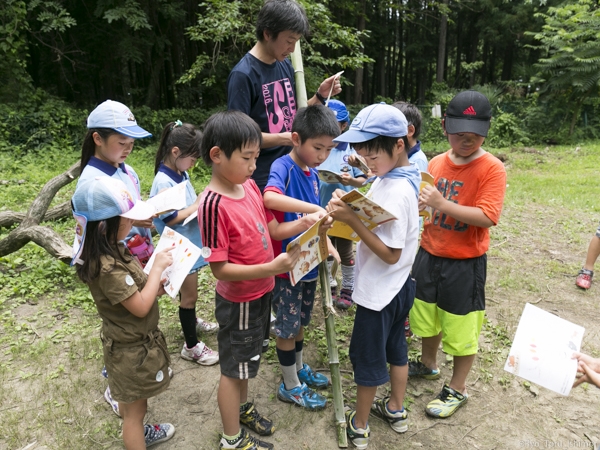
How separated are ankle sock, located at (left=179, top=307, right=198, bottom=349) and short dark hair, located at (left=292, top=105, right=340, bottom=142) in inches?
57.9

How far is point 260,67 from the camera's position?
2.48 m

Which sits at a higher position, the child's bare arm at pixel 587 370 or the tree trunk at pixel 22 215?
the child's bare arm at pixel 587 370

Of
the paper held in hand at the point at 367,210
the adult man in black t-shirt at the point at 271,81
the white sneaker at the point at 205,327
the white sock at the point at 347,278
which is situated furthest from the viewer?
the white sock at the point at 347,278

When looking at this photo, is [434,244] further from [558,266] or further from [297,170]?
[558,266]

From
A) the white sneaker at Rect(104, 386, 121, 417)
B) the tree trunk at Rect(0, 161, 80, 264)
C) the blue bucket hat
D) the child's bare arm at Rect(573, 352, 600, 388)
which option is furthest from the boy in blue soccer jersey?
the tree trunk at Rect(0, 161, 80, 264)

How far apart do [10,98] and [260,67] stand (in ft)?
36.0

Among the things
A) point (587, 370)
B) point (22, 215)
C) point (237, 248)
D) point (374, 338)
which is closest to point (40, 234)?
point (22, 215)

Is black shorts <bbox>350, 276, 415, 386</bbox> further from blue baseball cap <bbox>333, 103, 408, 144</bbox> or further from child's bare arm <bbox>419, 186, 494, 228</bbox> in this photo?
blue baseball cap <bbox>333, 103, 408, 144</bbox>

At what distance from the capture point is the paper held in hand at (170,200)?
7.43 ft

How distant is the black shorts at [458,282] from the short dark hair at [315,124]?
3.41 feet

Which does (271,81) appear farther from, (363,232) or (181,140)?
(363,232)

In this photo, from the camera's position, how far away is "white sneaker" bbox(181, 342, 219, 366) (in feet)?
9.64

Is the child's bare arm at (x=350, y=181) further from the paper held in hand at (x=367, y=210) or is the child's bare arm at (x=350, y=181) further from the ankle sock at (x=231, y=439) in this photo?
the ankle sock at (x=231, y=439)

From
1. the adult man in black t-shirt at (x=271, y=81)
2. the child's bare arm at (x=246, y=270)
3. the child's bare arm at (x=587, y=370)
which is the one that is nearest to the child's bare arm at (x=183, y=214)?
the adult man in black t-shirt at (x=271, y=81)
